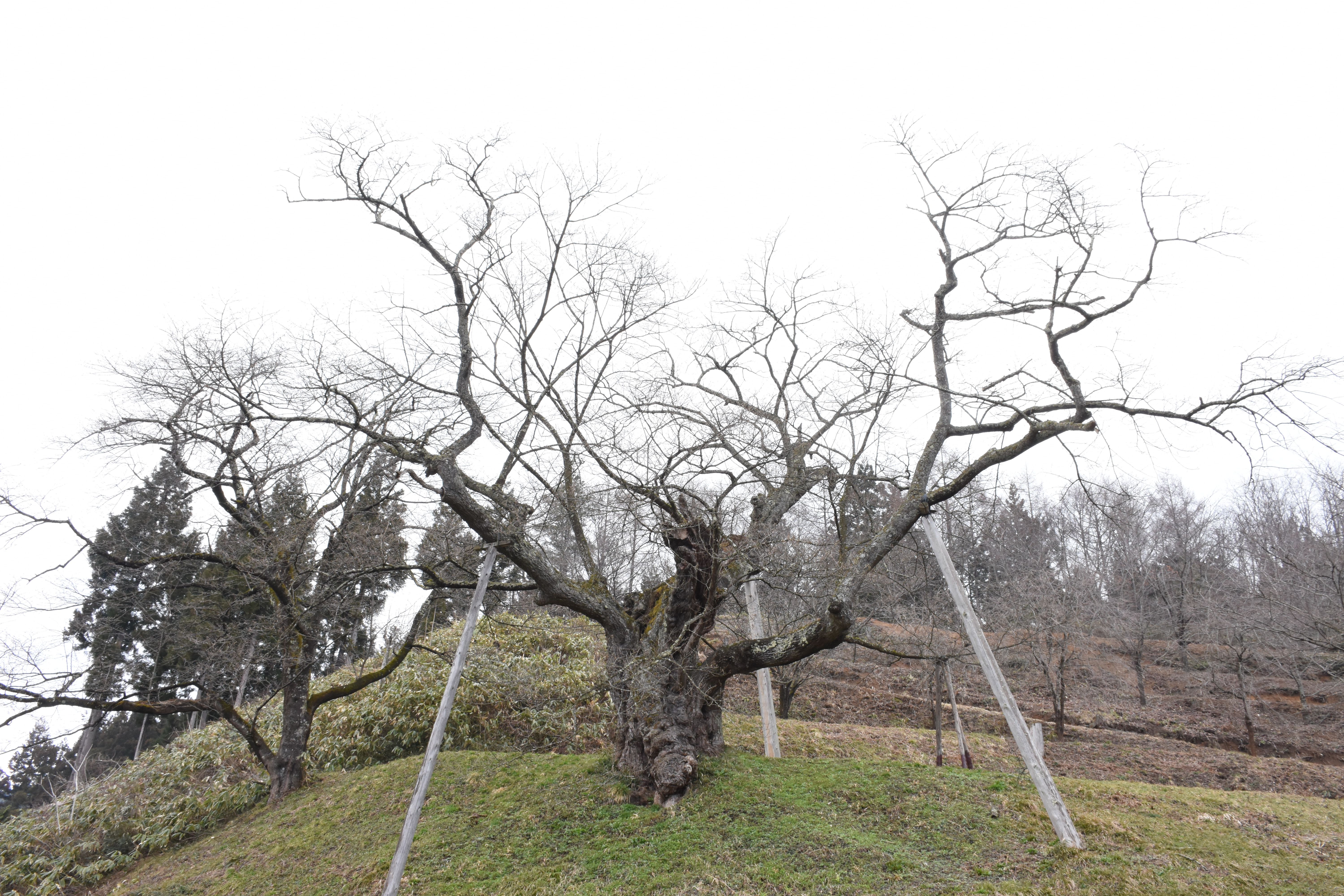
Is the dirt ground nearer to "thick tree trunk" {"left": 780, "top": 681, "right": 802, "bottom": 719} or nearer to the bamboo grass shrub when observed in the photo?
"thick tree trunk" {"left": 780, "top": 681, "right": 802, "bottom": 719}

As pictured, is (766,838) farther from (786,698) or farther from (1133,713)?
(1133,713)

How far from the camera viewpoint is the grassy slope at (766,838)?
6004 mm

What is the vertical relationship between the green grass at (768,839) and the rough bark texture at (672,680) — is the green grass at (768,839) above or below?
below

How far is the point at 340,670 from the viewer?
57.2 feet

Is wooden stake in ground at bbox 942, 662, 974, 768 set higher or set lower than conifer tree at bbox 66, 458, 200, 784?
lower

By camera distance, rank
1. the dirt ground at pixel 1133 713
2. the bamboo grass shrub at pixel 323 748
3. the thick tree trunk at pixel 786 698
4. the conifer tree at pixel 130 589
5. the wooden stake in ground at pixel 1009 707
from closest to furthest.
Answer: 1. the wooden stake in ground at pixel 1009 707
2. the conifer tree at pixel 130 589
3. the bamboo grass shrub at pixel 323 748
4. the dirt ground at pixel 1133 713
5. the thick tree trunk at pixel 786 698

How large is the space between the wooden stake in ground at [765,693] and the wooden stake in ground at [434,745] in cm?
441

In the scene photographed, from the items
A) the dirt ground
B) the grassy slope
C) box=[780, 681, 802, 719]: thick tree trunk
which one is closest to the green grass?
the grassy slope

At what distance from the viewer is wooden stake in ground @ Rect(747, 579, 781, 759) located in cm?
1051

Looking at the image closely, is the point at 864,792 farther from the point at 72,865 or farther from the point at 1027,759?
the point at 72,865

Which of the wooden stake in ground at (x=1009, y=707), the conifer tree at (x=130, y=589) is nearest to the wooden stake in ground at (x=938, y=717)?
the wooden stake in ground at (x=1009, y=707)

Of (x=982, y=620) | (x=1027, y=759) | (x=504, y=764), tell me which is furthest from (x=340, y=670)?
(x=982, y=620)

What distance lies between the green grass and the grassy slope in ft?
0.09

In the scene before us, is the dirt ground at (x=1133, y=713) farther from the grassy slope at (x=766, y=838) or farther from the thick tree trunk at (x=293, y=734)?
the thick tree trunk at (x=293, y=734)
